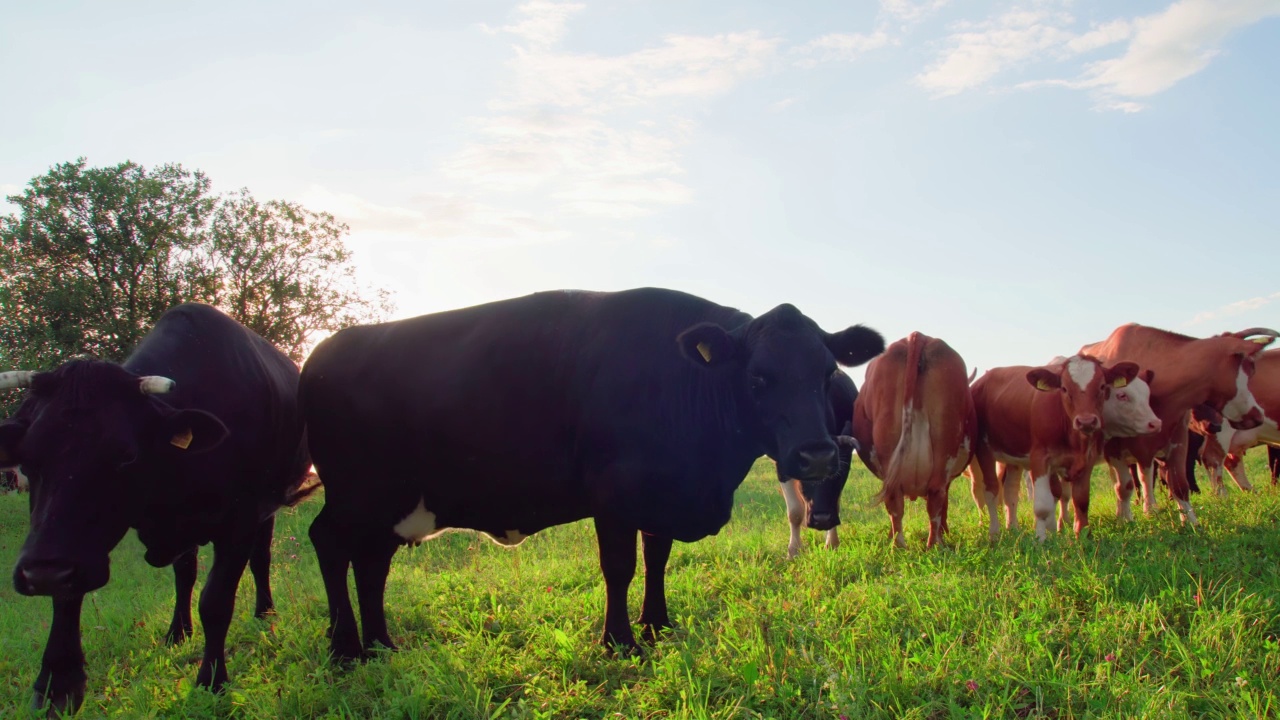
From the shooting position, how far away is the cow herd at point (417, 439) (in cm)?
487

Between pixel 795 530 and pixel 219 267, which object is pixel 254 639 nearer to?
pixel 795 530

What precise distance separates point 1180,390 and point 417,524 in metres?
8.38

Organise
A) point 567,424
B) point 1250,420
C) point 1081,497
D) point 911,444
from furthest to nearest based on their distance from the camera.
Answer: point 1250,420 → point 911,444 → point 1081,497 → point 567,424

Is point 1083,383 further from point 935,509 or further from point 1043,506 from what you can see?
point 935,509

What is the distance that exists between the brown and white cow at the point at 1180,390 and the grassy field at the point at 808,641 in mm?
904

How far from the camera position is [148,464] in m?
5.14

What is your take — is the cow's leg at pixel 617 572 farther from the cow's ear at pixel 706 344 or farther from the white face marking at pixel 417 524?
the white face marking at pixel 417 524

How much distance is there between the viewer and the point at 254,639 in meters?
6.37

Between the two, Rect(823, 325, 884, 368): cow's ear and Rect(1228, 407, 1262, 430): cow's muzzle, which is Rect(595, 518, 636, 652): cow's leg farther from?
Rect(1228, 407, 1262, 430): cow's muzzle

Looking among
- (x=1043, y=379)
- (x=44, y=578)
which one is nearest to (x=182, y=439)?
(x=44, y=578)

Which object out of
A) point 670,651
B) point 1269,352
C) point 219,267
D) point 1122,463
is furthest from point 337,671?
point 219,267

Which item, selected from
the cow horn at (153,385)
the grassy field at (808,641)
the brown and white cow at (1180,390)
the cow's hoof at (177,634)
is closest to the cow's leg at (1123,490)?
the brown and white cow at (1180,390)

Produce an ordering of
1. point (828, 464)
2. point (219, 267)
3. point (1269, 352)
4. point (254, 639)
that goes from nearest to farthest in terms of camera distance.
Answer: point (828, 464)
point (254, 639)
point (1269, 352)
point (219, 267)

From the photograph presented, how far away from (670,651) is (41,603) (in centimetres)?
887
